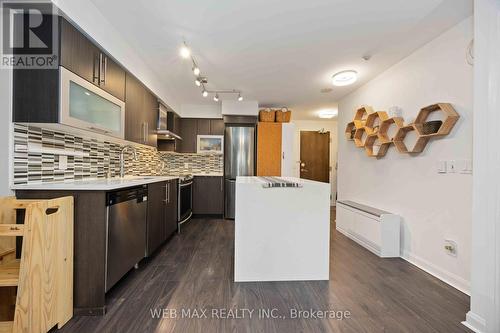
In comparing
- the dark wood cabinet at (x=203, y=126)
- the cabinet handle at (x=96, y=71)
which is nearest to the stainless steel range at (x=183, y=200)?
the dark wood cabinet at (x=203, y=126)

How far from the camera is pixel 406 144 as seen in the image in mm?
2641

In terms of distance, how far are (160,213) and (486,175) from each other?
301 cm

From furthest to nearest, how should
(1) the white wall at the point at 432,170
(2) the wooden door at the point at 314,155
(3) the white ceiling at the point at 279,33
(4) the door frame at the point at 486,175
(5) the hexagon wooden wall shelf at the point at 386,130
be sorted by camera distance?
(2) the wooden door at the point at 314,155 → (5) the hexagon wooden wall shelf at the point at 386,130 → (1) the white wall at the point at 432,170 → (3) the white ceiling at the point at 279,33 → (4) the door frame at the point at 486,175

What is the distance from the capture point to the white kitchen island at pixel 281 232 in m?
2.09

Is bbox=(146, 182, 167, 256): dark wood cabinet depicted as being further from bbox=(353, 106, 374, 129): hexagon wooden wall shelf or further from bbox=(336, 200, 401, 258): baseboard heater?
bbox=(353, 106, 374, 129): hexagon wooden wall shelf

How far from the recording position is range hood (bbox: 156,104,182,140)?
3544mm

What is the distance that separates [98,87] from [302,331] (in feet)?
8.16

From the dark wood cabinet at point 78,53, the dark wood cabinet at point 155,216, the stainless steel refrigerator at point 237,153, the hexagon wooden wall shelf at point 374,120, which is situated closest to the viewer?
the dark wood cabinet at point 78,53

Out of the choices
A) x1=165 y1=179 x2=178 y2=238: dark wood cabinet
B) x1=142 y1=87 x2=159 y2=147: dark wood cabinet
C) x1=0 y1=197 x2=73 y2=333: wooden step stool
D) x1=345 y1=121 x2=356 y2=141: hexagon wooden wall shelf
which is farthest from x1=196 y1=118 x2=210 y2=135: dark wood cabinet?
x1=0 y1=197 x2=73 y2=333: wooden step stool

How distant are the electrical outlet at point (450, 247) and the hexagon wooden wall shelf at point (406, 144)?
0.93 meters

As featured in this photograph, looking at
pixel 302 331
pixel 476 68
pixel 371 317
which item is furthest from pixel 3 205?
pixel 476 68

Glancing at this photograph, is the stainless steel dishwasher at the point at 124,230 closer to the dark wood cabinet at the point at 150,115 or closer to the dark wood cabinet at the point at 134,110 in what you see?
the dark wood cabinet at the point at 134,110

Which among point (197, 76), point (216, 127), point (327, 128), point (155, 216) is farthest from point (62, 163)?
point (327, 128)

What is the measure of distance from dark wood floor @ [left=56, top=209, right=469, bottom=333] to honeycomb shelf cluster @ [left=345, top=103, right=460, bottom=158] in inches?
53.5
